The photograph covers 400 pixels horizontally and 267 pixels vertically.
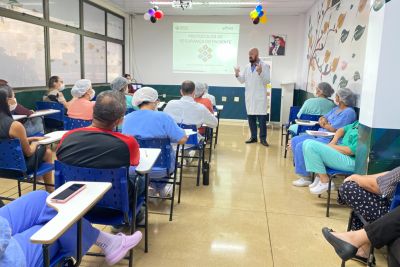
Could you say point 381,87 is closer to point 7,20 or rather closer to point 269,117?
point 7,20

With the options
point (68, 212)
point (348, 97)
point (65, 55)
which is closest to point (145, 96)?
point (68, 212)

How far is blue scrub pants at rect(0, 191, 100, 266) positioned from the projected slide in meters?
7.26

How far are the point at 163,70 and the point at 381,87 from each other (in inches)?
278

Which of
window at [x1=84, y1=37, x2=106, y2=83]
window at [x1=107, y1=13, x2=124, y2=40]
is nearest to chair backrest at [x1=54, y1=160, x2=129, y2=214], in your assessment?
window at [x1=84, y1=37, x2=106, y2=83]

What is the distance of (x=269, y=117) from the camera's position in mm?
8422

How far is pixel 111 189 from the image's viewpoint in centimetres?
183

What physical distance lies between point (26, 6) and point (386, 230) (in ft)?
17.8

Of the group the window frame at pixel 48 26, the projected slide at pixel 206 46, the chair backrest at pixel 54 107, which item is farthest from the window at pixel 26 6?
the projected slide at pixel 206 46

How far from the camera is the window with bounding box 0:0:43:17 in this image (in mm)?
4520

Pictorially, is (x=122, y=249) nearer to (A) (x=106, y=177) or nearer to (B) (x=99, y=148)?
(A) (x=106, y=177)

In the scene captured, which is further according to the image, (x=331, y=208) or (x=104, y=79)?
(x=104, y=79)

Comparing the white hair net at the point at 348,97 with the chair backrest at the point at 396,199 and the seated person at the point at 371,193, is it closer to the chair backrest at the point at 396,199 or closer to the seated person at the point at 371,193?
the seated person at the point at 371,193

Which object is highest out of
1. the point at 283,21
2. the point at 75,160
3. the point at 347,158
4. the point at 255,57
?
the point at 283,21

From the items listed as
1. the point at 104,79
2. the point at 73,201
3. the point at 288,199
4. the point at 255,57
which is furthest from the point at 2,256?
the point at 104,79
